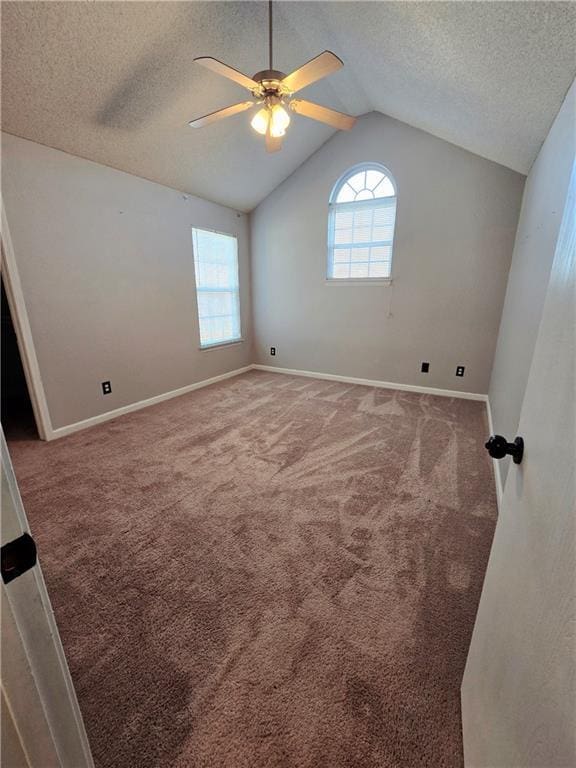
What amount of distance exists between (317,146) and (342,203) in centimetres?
72

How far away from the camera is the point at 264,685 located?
1068 mm

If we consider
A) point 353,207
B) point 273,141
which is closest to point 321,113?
point 273,141

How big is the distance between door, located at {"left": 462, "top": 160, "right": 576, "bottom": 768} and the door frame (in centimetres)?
310

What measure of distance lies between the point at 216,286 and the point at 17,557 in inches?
167

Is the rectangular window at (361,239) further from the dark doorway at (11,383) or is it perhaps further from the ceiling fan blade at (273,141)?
the dark doorway at (11,383)

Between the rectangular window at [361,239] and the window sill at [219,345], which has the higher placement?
the rectangular window at [361,239]

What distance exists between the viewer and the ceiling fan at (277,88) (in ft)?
5.39

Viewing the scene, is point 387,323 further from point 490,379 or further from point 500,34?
point 500,34

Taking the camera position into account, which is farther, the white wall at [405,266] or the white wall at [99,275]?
the white wall at [405,266]

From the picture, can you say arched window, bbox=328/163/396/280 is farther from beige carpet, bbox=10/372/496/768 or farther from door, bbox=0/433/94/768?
door, bbox=0/433/94/768

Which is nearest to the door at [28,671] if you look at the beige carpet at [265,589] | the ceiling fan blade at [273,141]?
the beige carpet at [265,589]

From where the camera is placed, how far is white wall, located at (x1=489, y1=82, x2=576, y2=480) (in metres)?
1.64

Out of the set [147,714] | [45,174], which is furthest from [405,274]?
[147,714]

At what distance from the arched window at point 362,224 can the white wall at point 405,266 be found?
0.35 ft
